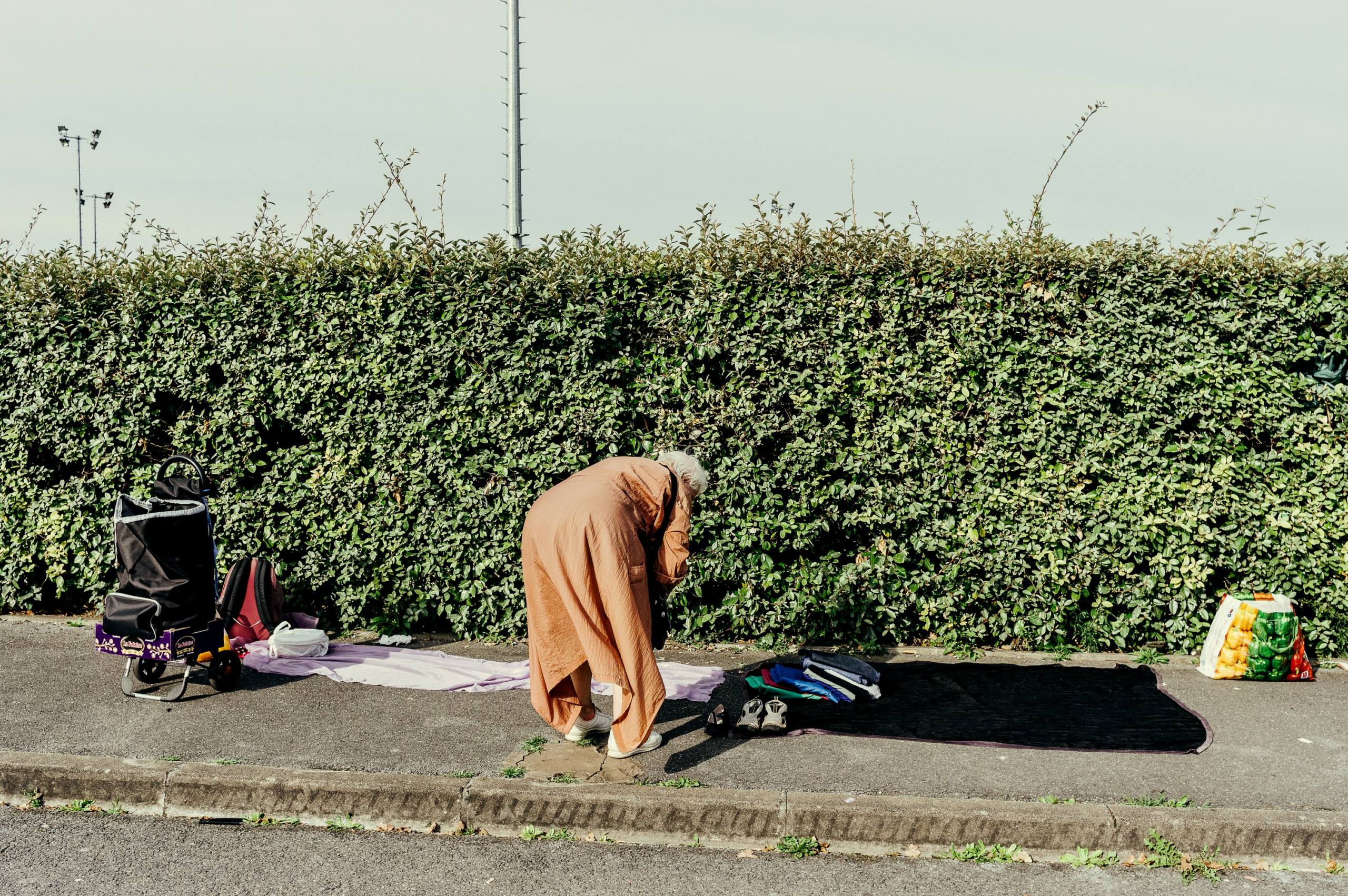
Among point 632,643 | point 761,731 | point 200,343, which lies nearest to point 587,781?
point 632,643

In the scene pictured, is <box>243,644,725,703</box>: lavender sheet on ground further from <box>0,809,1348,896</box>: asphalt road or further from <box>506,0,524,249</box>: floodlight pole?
<box>506,0,524,249</box>: floodlight pole

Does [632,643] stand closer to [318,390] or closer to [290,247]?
[318,390]

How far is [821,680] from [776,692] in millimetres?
276

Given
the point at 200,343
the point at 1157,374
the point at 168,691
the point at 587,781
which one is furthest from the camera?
the point at 200,343

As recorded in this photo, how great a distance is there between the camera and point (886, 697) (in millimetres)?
6121

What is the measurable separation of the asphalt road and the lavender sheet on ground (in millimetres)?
1737

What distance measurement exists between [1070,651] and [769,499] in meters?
2.28

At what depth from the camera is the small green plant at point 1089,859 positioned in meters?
4.34

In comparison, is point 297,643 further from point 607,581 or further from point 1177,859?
point 1177,859

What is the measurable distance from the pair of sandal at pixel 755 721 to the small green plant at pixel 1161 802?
1670 mm

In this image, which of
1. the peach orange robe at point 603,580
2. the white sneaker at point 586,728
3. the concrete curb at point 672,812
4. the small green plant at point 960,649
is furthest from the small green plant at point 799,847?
the small green plant at point 960,649

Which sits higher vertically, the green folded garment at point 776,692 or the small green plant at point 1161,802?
the green folded garment at point 776,692

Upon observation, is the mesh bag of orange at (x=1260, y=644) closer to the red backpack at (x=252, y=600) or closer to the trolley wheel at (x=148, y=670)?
the red backpack at (x=252, y=600)

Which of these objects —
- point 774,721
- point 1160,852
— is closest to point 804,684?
point 774,721
